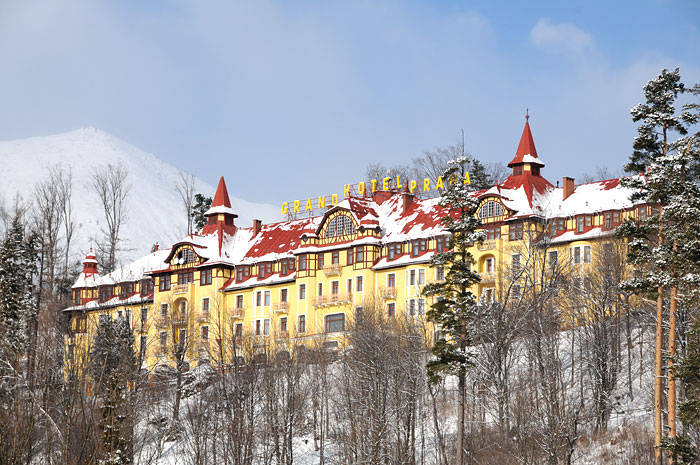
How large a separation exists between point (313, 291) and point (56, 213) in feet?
97.1

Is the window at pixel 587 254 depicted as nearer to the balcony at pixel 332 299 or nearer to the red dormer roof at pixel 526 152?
the red dormer roof at pixel 526 152

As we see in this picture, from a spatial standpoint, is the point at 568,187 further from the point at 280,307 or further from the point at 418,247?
the point at 280,307

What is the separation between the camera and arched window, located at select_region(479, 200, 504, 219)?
85.6 meters

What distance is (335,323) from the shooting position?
9106cm

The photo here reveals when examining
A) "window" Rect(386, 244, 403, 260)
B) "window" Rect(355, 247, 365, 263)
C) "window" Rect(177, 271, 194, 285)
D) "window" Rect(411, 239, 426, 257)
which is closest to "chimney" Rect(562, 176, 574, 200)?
"window" Rect(411, 239, 426, 257)

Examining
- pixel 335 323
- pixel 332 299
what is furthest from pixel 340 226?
pixel 335 323

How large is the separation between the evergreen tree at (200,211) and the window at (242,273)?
20.5 m

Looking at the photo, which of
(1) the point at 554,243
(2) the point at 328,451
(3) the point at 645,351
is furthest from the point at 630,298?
(2) the point at 328,451

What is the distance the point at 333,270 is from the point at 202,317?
48.8 ft

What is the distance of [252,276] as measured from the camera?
99.2m

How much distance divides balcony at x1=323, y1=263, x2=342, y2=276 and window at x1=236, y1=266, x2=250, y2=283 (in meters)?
9.45

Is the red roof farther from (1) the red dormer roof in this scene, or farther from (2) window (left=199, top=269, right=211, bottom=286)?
(1) the red dormer roof

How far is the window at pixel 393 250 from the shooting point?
9012 centimetres

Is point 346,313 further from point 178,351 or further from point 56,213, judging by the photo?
point 56,213
